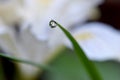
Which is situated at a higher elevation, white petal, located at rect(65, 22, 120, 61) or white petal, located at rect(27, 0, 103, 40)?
white petal, located at rect(27, 0, 103, 40)

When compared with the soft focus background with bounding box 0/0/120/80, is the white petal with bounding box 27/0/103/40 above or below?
above

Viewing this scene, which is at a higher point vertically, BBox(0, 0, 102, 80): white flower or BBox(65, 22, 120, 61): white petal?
BBox(0, 0, 102, 80): white flower

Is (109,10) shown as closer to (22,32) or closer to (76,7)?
(76,7)

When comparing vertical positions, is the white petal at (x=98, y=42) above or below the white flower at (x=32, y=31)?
below

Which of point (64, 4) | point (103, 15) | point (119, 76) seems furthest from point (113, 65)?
point (103, 15)

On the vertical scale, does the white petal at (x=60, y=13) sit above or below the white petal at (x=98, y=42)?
above
